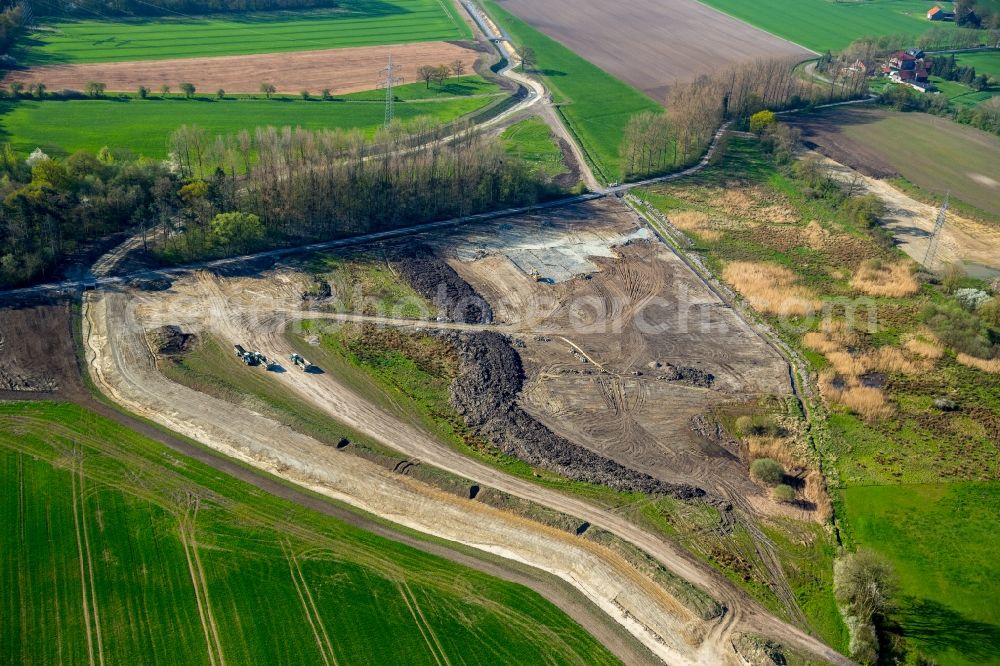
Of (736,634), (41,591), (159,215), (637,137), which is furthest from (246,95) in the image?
(736,634)

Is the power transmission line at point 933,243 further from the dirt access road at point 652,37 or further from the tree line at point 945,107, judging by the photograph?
the dirt access road at point 652,37

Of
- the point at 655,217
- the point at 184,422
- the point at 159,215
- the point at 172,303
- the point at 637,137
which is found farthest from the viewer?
the point at 637,137

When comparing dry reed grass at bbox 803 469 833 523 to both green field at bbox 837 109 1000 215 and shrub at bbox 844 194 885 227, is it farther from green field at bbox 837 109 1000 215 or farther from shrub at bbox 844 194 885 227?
green field at bbox 837 109 1000 215

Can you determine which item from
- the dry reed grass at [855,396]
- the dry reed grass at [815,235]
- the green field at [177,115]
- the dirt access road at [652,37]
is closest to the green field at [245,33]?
the dirt access road at [652,37]

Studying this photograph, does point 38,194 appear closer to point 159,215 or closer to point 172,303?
point 159,215

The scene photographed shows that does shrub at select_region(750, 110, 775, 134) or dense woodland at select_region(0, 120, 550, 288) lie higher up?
shrub at select_region(750, 110, 775, 134)

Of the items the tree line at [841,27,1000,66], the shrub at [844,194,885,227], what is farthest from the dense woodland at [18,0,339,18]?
the shrub at [844,194,885,227]
